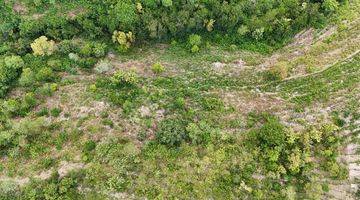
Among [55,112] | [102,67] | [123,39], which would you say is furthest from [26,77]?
[123,39]

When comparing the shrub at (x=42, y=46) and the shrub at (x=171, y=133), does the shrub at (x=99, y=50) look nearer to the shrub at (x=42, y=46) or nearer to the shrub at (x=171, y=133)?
the shrub at (x=42, y=46)

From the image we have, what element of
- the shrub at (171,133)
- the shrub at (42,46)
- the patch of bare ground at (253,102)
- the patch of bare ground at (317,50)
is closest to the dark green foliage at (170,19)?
the patch of bare ground at (317,50)

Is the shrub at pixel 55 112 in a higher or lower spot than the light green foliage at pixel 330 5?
lower

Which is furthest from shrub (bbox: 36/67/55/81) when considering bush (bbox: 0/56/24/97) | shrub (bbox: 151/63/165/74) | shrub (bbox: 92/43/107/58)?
shrub (bbox: 151/63/165/74)

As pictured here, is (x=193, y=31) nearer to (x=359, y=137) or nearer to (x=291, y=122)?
(x=291, y=122)

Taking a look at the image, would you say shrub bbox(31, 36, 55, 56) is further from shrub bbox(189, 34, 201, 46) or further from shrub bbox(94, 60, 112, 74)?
shrub bbox(189, 34, 201, 46)

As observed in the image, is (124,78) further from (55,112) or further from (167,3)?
(167,3)
